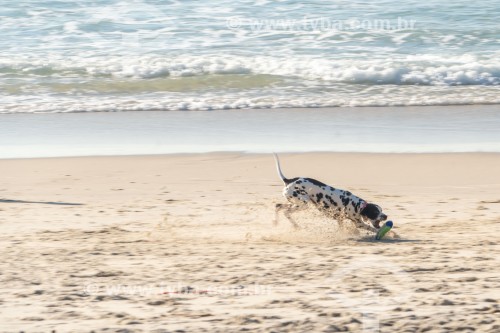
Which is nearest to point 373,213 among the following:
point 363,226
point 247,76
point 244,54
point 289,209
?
point 363,226

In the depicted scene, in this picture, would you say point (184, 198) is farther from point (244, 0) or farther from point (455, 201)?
point (244, 0)

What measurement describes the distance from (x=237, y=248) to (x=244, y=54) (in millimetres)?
12121

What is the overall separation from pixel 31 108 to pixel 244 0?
10.5 meters

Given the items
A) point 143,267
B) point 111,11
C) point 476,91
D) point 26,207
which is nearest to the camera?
point 143,267

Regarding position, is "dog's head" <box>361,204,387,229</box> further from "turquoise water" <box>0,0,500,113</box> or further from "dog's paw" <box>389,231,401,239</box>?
"turquoise water" <box>0,0,500,113</box>

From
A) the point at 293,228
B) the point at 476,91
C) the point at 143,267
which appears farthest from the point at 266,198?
the point at 476,91

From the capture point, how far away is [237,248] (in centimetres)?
699

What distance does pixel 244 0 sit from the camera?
77.9 ft

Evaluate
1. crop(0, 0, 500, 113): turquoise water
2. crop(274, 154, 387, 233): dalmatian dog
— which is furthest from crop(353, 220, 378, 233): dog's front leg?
crop(0, 0, 500, 113): turquoise water

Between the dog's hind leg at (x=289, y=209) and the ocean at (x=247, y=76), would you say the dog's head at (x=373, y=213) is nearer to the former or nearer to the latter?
the dog's hind leg at (x=289, y=209)

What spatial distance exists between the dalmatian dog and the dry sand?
16 centimetres

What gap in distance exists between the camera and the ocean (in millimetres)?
11836

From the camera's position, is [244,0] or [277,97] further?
[244,0]

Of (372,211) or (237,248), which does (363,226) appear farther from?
(237,248)
